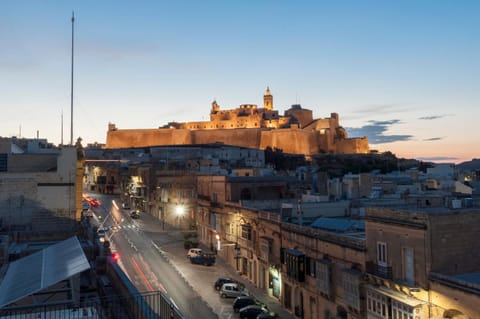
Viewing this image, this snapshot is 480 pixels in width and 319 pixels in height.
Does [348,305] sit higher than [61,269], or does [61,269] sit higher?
[61,269]

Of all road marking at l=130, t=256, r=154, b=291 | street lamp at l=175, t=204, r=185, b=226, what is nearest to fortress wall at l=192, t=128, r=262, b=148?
street lamp at l=175, t=204, r=185, b=226

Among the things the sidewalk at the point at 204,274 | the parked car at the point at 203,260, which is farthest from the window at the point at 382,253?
the parked car at the point at 203,260

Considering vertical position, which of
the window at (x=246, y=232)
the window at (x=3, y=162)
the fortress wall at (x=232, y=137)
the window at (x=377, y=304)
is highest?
the fortress wall at (x=232, y=137)

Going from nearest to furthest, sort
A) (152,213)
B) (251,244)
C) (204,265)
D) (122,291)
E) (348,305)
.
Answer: (122,291)
(348,305)
(251,244)
(204,265)
(152,213)

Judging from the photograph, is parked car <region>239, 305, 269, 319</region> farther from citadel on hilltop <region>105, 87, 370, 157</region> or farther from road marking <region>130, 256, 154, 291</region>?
citadel on hilltop <region>105, 87, 370, 157</region>

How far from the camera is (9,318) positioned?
8.09 m

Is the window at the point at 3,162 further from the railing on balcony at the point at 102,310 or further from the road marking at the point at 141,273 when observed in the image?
the railing on balcony at the point at 102,310

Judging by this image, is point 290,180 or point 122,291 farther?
point 290,180

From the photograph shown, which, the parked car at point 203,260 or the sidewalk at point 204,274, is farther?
the parked car at point 203,260

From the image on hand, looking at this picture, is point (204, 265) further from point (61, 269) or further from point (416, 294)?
point (61, 269)

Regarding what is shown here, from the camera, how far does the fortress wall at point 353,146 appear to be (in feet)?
374

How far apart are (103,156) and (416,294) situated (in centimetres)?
8952

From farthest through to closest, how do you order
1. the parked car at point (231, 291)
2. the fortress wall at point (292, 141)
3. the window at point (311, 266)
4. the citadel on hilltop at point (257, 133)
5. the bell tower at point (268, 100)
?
1. the bell tower at point (268, 100)
2. the citadel on hilltop at point (257, 133)
3. the fortress wall at point (292, 141)
4. the parked car at point (231, 291)
5. the window at point (311, 266)

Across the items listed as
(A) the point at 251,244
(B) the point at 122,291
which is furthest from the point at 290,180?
(B) the point at 122,291
